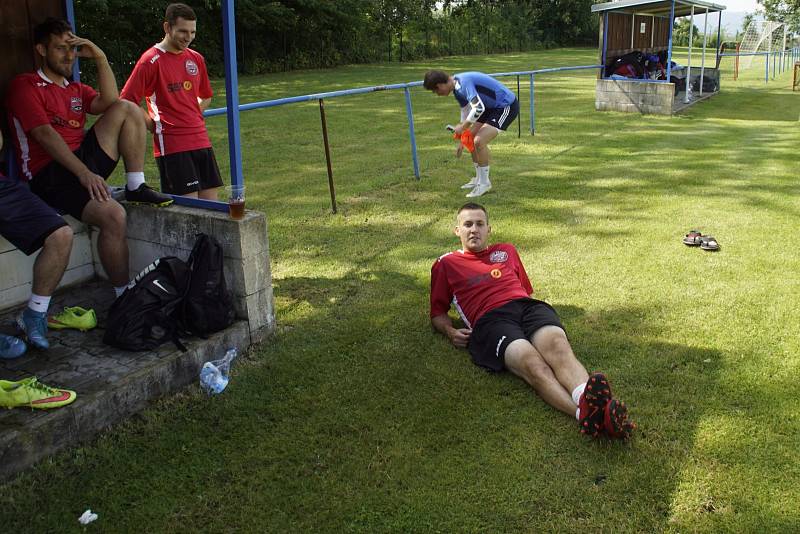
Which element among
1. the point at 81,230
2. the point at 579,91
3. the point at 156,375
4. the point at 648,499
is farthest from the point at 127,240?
the point at 579,91

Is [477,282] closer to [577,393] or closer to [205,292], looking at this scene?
[577,393]

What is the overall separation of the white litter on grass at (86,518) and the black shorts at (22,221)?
59.2 inches

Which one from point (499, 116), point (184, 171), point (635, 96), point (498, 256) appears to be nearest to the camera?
point (498, 256)

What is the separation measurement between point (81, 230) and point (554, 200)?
465 cm

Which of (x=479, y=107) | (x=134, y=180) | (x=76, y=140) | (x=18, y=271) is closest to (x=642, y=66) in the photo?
(x=479, y=107)

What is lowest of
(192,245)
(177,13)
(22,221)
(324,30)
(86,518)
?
(86,518)

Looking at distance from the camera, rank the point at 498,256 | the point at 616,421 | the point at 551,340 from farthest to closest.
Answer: the point at 498,256 < the point at 551,340 < the point at 616,421

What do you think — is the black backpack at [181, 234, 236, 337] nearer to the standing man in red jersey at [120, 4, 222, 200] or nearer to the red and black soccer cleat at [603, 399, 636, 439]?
the standing man in red jersey at [120, 4, 222, 200]

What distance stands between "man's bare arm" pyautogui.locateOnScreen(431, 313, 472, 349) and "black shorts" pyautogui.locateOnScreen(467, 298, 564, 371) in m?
0.05

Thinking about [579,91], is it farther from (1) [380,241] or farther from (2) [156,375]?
(2) [156,375]

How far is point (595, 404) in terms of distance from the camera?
3.10 metres

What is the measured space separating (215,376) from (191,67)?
2.40 meters

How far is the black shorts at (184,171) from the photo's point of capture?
5051 millimetres

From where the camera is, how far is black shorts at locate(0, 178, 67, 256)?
12.0 ft
